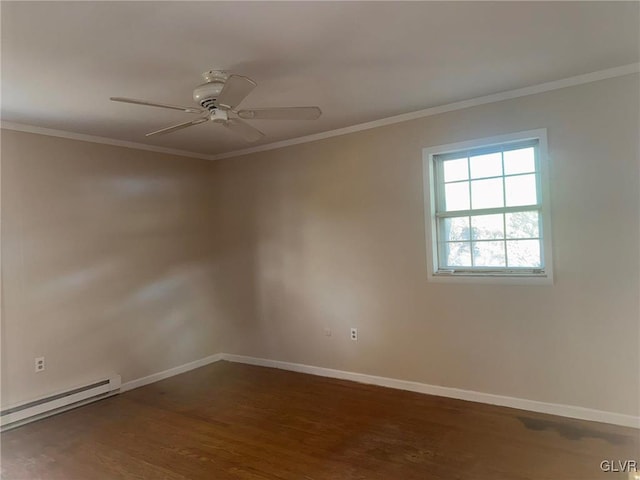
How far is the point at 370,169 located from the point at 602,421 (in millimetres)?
2673

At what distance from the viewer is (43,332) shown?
3.70m

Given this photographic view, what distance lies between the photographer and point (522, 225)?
3402 millimetres

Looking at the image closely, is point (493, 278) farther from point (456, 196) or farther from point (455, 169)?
point (455, 169)

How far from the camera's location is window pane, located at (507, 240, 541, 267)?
11.0 feet

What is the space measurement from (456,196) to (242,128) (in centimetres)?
194

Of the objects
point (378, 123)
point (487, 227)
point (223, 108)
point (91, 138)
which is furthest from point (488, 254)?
point (91, 138)

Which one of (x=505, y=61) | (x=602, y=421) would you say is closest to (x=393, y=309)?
(x=602, y=421)

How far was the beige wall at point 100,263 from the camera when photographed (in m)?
3.57

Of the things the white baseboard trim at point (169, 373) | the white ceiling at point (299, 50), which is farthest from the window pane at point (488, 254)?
the white baseboard trim at point (169, 373)

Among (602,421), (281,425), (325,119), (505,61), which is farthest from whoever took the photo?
(325,119)

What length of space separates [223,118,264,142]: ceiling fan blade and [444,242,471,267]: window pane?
1.92 m

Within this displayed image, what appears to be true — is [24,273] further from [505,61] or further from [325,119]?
[505,61]

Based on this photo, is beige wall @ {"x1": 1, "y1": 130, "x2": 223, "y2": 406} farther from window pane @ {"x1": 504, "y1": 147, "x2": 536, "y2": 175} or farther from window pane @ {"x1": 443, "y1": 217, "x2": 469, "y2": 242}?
window pane @ {"x1": 504, "y1": 147, "x2": 536, "y2": 175}

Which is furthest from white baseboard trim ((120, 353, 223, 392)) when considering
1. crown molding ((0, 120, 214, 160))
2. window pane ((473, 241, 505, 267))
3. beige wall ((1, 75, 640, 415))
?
window pane ((473, 241, 505, 267))
